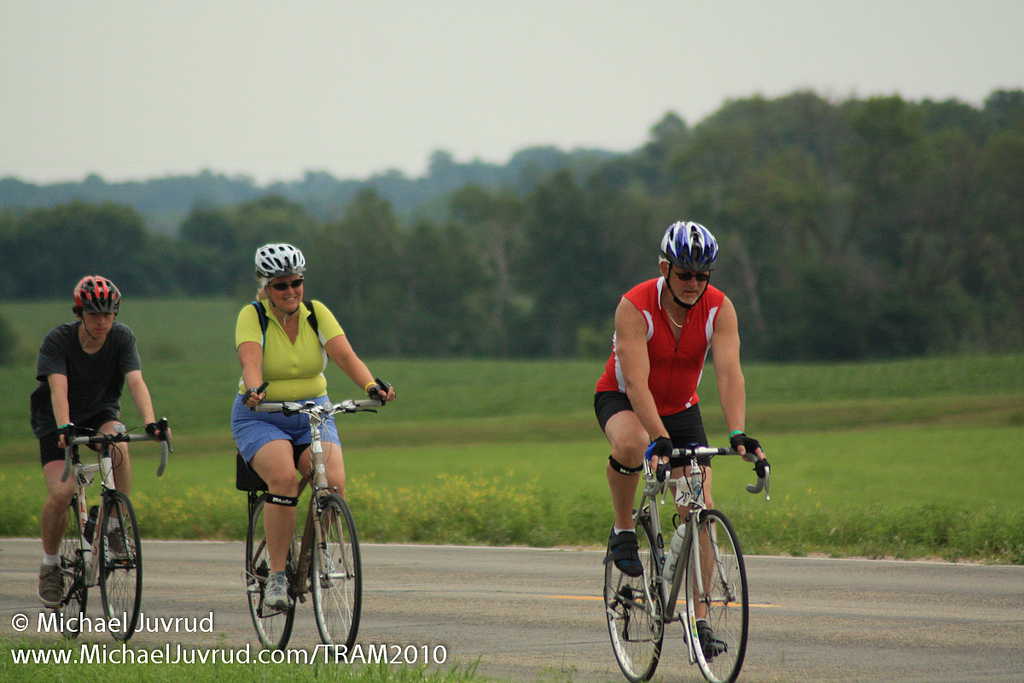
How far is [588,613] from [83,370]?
3812 mm

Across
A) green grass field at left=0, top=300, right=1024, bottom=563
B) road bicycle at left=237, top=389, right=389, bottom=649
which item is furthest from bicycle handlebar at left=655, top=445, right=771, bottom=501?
green grass field at left=0, top=300, right=1024, bottom=563

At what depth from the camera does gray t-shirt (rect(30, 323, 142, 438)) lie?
7.85 m

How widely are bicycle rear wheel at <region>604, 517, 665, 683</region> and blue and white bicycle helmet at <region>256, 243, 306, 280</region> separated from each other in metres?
2.46

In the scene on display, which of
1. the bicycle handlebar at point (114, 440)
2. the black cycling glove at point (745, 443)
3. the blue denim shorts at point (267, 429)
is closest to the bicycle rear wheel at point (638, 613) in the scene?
the black cycling glove at point (745, 443)

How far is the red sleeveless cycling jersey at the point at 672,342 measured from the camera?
6.08m

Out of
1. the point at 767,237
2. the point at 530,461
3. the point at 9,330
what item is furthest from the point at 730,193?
the point at 530,461

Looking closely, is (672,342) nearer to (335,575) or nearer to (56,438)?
(335,575)

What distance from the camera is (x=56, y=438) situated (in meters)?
7.99

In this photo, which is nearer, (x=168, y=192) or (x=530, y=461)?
(x=530, y=461)

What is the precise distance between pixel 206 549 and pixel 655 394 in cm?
790

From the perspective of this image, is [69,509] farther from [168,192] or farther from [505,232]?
[168,192]

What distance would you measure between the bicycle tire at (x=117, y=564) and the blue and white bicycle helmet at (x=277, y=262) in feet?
6.29

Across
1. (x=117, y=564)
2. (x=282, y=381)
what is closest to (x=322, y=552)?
(x=282, y=381)

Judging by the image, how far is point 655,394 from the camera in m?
6.28
